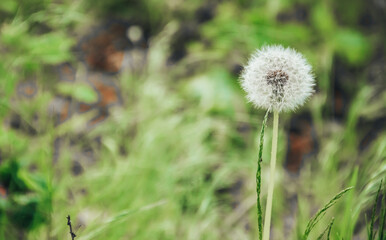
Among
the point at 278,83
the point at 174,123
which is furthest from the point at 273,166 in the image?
the point at 174,123

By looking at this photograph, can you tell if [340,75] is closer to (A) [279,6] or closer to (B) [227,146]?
(A) [279,6]

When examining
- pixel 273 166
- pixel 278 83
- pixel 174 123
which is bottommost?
pixel 273 166

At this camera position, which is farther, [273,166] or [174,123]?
[174,123]

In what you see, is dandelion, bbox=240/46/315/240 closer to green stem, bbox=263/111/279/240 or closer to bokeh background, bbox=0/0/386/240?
green stem, bbox=263/111/279/240

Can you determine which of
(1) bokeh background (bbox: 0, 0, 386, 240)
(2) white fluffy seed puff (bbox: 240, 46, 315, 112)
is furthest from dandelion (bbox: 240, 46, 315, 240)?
(1) bokeh background (bbox: 0, 0, 386, 240)

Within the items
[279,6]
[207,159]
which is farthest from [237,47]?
[207,159]

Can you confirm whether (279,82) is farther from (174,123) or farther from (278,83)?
(174,123)

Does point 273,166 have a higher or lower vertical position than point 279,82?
lower
